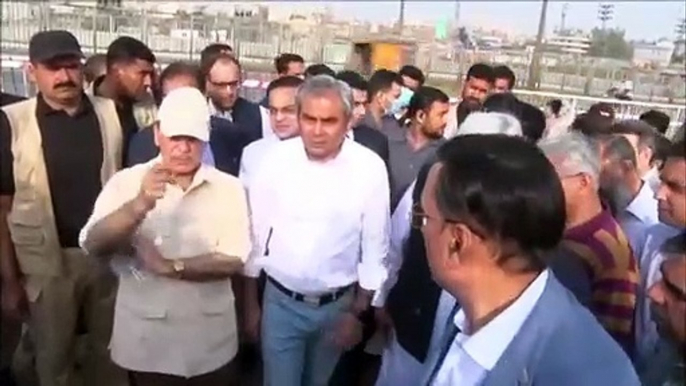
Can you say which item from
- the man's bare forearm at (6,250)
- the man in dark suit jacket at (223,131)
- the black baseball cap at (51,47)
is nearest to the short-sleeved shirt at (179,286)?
the man's bare forearm at (6,250)

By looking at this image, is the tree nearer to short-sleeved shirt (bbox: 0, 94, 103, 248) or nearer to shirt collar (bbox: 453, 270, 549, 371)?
short-sleeved shirt (bbox: 0, 94, 103, 248)

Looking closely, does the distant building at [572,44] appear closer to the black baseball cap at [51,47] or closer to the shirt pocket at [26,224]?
the black baseball cap at [51,47]

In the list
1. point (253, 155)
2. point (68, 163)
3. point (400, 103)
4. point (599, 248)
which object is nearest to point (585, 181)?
point (599, 248)

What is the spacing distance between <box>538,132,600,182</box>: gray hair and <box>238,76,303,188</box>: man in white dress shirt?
157 centimetres

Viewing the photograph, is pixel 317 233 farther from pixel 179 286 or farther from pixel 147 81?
pixel 147 81

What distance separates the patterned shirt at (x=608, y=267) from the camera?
242cm

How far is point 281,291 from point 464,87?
3175 mm

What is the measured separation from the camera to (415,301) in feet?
8.95

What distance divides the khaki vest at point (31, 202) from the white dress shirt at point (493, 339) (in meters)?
2.18

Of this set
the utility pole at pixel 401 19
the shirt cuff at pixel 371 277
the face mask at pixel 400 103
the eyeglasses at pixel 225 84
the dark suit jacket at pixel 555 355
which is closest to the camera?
the dark suit jacket at pixel 555 355

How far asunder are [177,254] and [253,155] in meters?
1.23

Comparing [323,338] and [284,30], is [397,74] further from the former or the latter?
[323,338]

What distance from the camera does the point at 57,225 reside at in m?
3.34

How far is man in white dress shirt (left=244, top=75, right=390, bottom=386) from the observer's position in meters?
3.16
